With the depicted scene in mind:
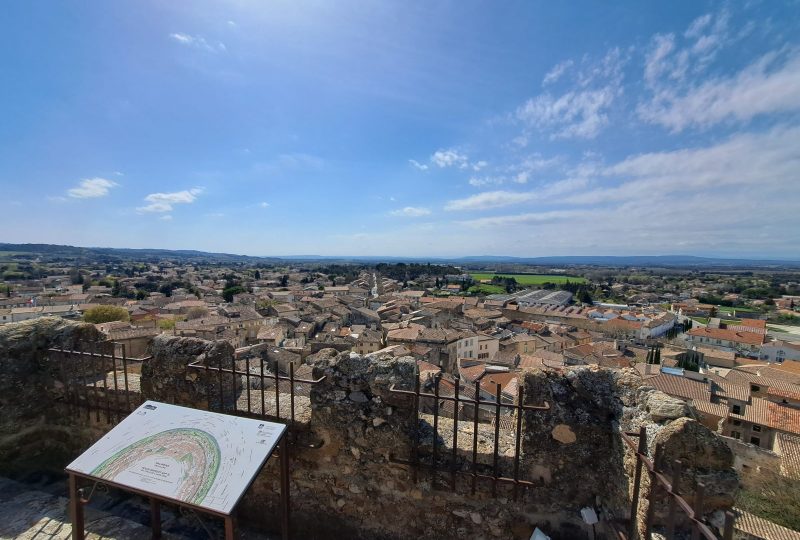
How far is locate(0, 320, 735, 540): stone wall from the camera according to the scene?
381cm

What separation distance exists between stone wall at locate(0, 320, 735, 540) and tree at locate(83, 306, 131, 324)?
44.4m

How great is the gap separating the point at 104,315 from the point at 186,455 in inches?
1842

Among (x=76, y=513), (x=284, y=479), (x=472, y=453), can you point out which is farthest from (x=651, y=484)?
(x=76, y=513)

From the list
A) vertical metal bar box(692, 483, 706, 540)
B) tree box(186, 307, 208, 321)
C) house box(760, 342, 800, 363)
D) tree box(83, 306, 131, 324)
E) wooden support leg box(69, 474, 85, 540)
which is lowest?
house box(760, 342, 800, 363)

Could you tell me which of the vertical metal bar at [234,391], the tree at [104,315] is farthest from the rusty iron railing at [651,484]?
the tree at [104,315]

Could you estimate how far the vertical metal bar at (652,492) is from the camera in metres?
2.91

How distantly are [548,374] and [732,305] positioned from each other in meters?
132

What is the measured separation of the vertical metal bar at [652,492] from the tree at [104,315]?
4876 cm

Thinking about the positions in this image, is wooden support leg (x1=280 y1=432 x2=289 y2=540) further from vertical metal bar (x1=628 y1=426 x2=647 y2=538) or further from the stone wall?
vertical metal bar (x1=628 y1=426 x2=647 y2=538)

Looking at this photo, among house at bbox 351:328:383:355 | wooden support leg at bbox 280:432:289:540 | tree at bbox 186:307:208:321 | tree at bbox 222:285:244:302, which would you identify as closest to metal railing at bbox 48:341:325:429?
wooden support leg at bbox 280:432:289:540

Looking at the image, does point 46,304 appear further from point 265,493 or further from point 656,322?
point 656,322

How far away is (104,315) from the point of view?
128 feet

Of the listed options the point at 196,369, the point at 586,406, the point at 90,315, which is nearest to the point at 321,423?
the point at 196,369

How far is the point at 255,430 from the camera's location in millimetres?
3434
